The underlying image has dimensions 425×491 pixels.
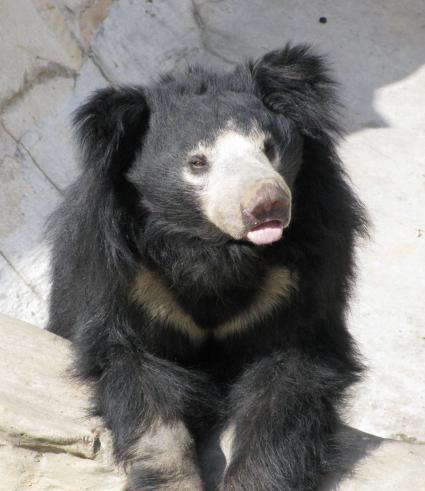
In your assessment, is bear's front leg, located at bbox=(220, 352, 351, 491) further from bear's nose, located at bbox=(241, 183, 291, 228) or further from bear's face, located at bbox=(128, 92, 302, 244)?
bear's nose, located at bbox=(241, 183, 291, 228)

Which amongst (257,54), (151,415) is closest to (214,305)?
(151,415)

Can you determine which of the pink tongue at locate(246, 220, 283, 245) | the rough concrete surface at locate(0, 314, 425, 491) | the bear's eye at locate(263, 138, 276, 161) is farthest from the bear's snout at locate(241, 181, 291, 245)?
the rough concrete surface at locate(0, 314, 425, 491)

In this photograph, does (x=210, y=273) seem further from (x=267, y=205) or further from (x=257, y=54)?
(x=257, y=54)

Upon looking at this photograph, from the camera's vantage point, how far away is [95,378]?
4.19m

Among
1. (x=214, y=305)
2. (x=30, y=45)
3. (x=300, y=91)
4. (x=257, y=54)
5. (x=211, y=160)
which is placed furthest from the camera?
(x=257, y=54)

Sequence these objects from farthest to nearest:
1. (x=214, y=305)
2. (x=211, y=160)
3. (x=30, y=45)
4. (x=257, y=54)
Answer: (x=257, y=54) → (x=30, y=45) → (x=214, y=305) → (x=211, y=160)

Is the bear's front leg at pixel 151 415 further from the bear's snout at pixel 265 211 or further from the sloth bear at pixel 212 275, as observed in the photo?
the bear's snout at pixel 265 211

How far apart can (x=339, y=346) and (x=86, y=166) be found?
137 cm

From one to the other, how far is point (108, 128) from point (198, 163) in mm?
389

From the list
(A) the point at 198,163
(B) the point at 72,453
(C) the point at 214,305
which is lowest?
(C) the point at 214,305

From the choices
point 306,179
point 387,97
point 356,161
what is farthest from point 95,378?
point 387,97

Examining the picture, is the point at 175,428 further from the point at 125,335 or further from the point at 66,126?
the point at 66,126

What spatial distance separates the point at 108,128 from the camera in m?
3.92

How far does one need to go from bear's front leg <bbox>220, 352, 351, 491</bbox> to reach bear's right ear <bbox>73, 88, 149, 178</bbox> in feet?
3.52
